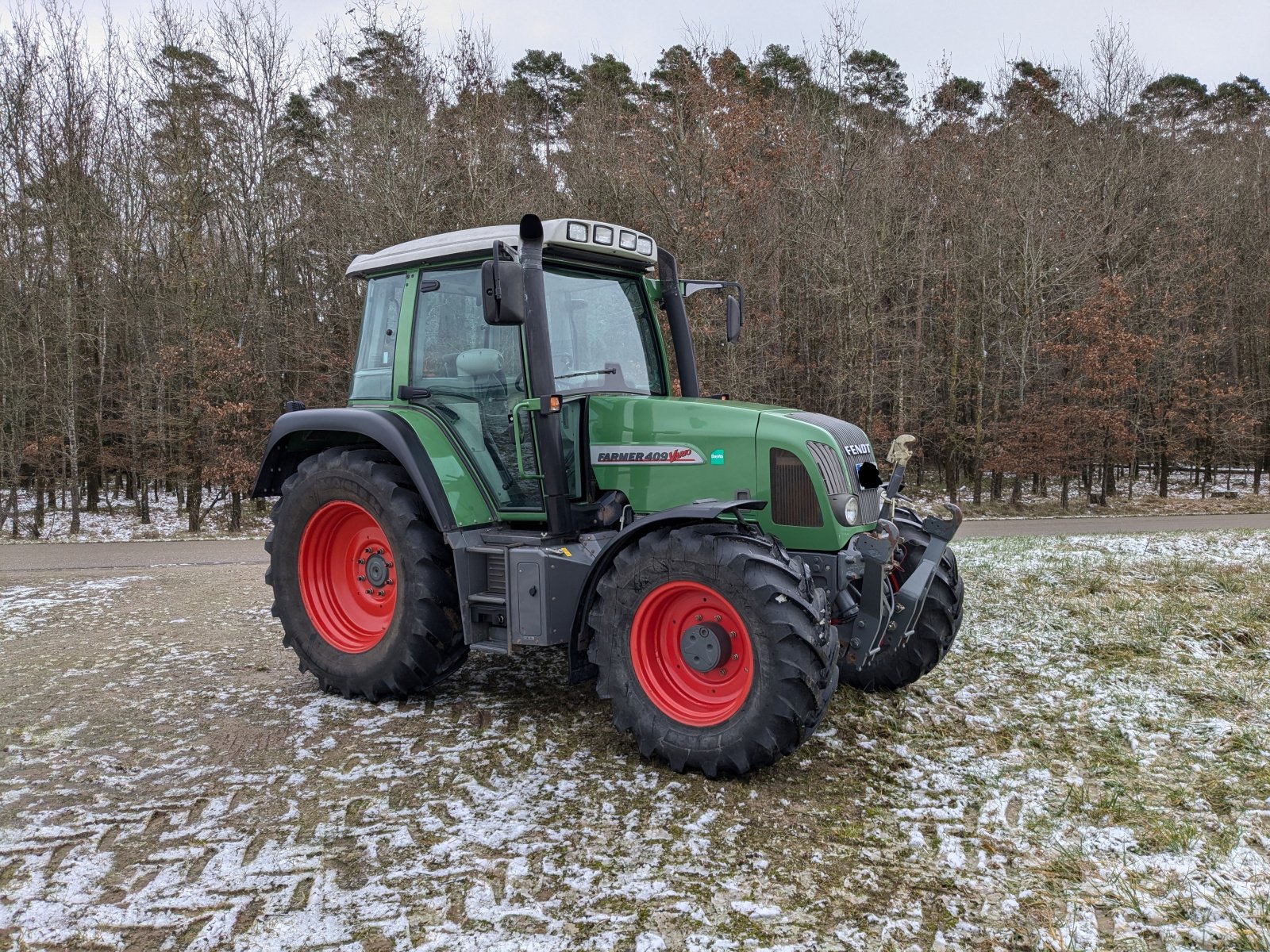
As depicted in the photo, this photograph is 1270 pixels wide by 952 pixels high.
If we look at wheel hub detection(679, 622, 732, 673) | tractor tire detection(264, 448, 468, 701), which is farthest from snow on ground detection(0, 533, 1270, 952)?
wheel hub detection(679, 622, 732, 673)

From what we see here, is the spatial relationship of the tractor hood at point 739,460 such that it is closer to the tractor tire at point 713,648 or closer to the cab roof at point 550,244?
the tractor tire at point 713,648

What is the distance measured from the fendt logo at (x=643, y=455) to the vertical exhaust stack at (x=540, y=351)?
0.23 m

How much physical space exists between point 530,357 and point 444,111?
16682 millimetres

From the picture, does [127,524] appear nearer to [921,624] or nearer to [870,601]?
[921,624]

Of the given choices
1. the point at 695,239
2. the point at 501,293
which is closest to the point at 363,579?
the point at 501,293

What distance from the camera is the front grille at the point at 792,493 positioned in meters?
4.11

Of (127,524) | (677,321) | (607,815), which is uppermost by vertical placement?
(677,321)

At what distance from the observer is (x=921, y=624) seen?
15.8 feet

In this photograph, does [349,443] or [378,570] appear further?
[349,443]

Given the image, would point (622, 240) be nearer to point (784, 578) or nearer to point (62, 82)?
point (784, 578)

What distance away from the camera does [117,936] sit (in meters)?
2.69

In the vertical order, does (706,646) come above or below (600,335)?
below

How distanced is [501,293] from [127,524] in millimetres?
19461

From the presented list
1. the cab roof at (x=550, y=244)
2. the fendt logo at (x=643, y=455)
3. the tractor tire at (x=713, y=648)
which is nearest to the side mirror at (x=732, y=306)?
the cab roof at (x=550, y=244)
